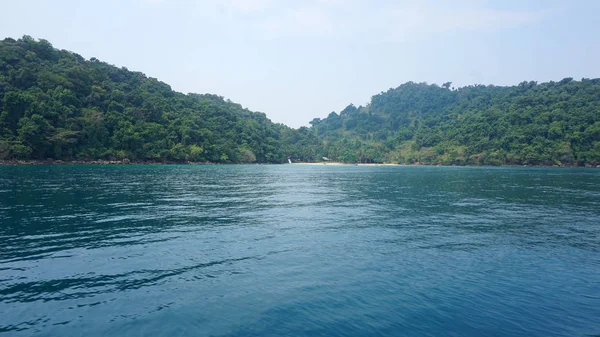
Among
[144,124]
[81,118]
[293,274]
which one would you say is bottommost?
[293,274]

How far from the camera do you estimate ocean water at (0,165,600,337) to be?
378 inches

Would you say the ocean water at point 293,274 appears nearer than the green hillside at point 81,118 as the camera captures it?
Yes

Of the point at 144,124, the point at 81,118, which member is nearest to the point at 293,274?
the point at 81,118

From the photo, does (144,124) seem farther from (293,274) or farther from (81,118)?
(293,274)

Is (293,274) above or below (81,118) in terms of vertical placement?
below

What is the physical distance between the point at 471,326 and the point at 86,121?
133074mm

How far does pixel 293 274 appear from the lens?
13555mm

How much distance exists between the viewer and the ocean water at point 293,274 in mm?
9609

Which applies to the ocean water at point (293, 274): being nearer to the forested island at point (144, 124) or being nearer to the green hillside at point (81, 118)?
the green hillside at point (81, 118)

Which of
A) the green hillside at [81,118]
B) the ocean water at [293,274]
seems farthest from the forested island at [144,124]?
the ocean water at [293,274]

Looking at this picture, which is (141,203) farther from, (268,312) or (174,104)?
(174,104)

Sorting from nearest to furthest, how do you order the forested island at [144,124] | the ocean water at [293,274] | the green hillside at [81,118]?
1. the ocean water at [293,274]
2. the green hillside at [81,118]
3. the forested island at [144,124]

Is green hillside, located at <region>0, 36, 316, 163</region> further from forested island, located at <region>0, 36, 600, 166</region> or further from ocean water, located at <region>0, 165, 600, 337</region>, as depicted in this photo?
ocean water, located at <region>0, 165, 600, 337</region>

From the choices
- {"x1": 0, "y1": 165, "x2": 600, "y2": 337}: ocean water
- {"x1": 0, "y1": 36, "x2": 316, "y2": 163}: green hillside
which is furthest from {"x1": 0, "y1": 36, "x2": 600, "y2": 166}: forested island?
{"x1": 0, "y1": 165, "x2": 600, "y2": 337}: ocean water
